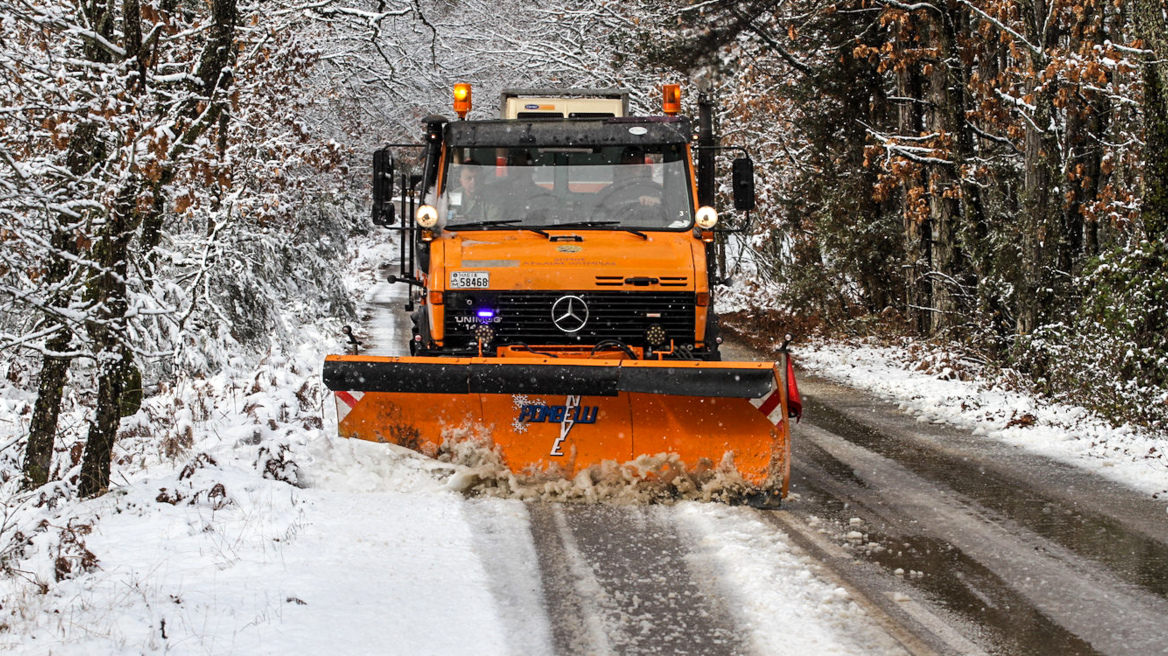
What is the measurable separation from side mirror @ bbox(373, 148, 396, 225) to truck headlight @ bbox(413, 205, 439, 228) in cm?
35

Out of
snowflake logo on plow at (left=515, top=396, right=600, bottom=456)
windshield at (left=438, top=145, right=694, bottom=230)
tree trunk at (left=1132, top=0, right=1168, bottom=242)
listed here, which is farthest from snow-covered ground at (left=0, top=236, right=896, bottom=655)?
tree trunk at (left=1132, top=0, right=1168, bottom=242)

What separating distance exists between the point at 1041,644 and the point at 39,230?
18.3ft

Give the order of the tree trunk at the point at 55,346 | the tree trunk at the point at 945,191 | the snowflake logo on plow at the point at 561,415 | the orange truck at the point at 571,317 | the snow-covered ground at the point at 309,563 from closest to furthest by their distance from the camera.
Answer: the snow-covered ground at the point at 309,563
the tree trunk at the point at 55,346
the orange truck at the point at 571,317
the snowflake logo on plow at the point at 561,415
the tree trunk at the point at 945,191

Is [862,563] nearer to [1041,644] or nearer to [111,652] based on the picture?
[1041,644]

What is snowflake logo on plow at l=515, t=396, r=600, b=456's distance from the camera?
21.4 feet

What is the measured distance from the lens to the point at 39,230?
6211 mm

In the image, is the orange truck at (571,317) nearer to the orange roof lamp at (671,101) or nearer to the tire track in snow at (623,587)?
→ the orange roof lamp at (671,101)

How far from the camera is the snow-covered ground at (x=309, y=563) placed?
4.13m

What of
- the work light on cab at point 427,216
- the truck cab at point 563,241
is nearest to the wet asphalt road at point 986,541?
the truck cab at point 563,241

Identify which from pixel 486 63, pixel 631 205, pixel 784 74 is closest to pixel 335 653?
pixel 631 205

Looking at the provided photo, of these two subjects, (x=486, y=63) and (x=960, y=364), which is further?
(x=486, y=63)

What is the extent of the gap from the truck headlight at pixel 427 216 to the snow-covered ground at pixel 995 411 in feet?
15.7

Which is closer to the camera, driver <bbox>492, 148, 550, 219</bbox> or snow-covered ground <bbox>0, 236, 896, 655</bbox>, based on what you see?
snow-covered ground <bbox>0, 236, 896, 655</bbox>

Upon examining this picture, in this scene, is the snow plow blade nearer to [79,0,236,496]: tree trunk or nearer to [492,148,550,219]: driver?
[79,0,236,496]: tree trunk
